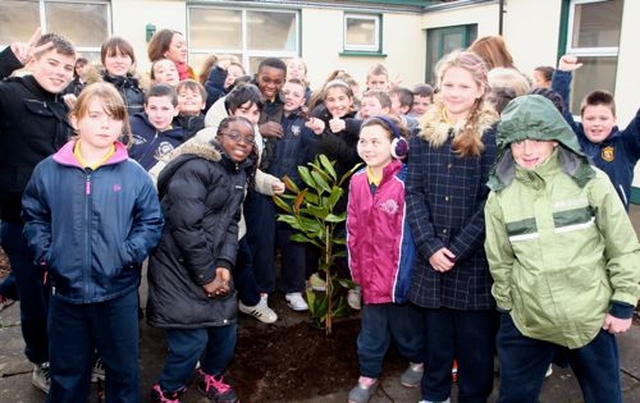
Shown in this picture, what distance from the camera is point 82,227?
2430 millimetres

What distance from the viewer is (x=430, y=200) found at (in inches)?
112

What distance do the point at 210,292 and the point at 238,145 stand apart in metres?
0.81

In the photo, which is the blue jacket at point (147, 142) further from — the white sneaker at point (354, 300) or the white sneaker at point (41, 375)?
the white sneaker at point (354, 300)

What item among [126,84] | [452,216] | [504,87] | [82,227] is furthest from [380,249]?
[126,84]

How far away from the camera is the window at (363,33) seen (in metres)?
11.4

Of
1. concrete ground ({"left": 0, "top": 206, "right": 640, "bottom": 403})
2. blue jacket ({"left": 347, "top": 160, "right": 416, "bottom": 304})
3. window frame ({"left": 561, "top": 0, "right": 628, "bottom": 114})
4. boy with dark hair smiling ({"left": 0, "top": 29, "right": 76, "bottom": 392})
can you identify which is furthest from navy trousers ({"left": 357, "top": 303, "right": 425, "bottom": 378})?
window frame ({"left": 561, "top": 0, "right": 628, "bottom": 114})

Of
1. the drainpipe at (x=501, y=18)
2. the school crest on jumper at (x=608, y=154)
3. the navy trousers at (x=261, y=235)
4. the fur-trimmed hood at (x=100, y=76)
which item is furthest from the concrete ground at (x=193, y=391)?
the drainpipe at (x=501, y=18)

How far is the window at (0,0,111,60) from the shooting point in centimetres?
910

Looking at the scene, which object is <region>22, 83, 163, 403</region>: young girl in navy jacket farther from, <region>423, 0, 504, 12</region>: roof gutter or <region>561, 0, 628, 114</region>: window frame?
<region>423, 0, 504, 12</region>: roof gutter

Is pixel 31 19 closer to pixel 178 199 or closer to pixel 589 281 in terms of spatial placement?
pixel 178 199

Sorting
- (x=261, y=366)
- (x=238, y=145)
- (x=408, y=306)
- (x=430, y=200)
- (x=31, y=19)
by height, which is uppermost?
(x=31, y=19)

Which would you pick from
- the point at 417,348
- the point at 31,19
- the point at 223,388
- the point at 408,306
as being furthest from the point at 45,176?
the point at 31,19

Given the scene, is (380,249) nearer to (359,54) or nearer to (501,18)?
(501,18)

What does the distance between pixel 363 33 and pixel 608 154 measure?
8.68m
